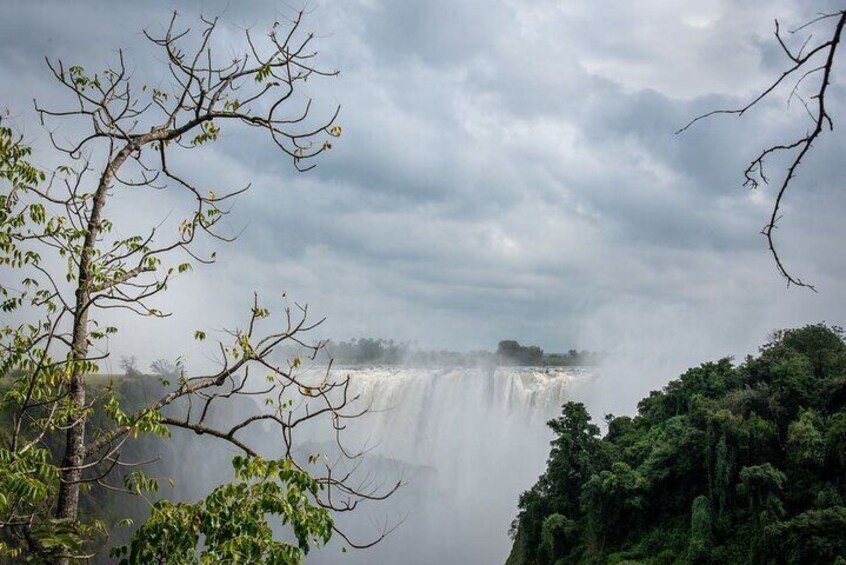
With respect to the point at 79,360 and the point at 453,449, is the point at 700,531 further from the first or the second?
the point at 453,449

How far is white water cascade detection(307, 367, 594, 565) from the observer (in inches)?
1722

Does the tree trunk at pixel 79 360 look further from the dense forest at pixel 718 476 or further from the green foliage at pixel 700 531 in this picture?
the green foliage at pixel 700 531

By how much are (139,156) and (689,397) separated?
85.6ft

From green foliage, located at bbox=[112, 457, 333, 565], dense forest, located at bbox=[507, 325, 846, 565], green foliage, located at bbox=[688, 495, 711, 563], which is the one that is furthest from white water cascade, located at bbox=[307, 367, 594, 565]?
green foliage, located at bbox=[112, 457, 333, 565]

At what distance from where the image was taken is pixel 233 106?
443cm

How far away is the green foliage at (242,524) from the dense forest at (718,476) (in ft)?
57.0

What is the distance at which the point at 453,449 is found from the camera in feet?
165

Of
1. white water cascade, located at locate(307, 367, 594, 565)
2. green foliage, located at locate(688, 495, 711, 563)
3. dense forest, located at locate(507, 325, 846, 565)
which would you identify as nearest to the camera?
dense forest, located at locate(507, 325, 846, 565)

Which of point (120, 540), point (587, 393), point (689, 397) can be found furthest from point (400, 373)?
point (689, 397)

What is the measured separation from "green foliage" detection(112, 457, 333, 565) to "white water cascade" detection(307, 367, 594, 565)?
130 feet

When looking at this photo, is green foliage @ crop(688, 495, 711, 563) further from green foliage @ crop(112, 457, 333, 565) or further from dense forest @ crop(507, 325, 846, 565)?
green foliage @ crop(112, 457, 333, 565)

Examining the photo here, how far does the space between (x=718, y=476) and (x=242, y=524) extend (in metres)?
20.1

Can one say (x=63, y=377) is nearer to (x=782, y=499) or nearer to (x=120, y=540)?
(x=782, y=499)

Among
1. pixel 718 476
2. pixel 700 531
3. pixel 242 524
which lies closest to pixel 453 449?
pixel 718 476
